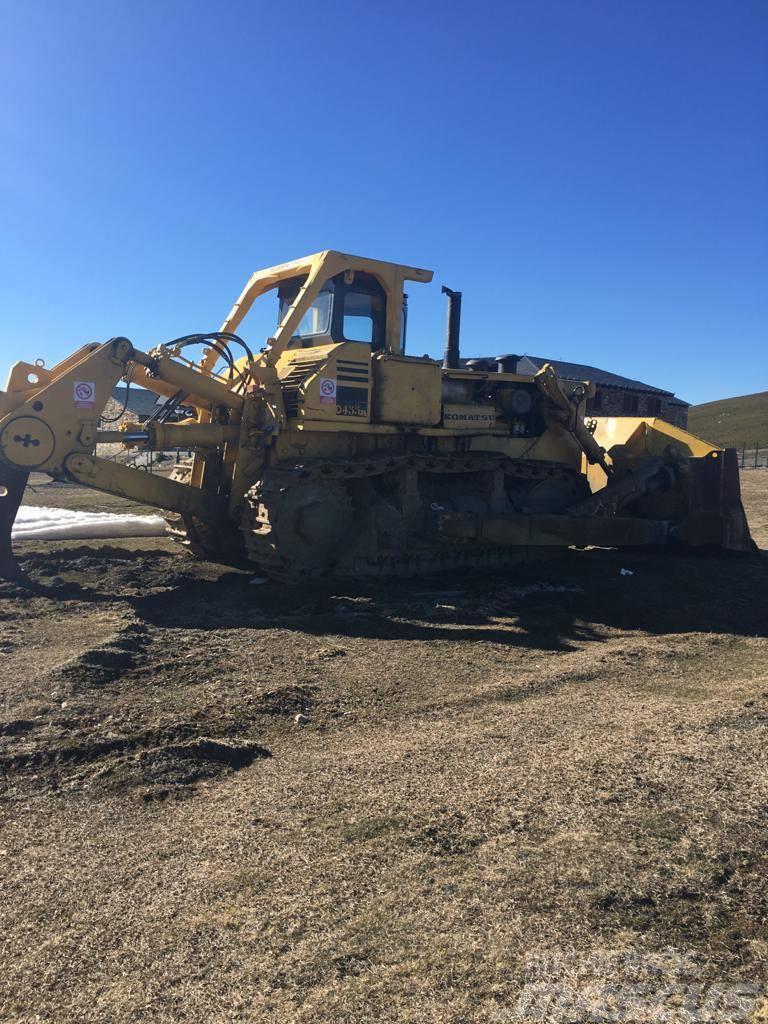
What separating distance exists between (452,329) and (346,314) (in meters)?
2.06

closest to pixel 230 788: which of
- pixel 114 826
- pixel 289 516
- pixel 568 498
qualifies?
pixel 114 826

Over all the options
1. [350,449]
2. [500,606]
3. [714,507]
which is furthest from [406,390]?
[714,507]

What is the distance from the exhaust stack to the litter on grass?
5373 millimetres

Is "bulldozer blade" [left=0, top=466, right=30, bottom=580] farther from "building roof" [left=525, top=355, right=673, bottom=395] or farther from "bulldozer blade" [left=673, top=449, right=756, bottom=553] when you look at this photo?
"building roof" [left=525, top=355, right=673, bottom=395]

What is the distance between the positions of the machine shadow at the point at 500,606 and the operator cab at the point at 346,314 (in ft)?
10.1

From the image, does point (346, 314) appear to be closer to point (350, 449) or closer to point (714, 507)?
point (350, 449)

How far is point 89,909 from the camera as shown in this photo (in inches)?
116

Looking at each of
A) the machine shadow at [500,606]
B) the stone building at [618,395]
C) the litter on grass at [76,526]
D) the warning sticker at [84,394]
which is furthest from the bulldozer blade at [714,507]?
the stone building at [618,395]

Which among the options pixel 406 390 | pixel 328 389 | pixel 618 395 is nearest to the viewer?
pixel 328 389

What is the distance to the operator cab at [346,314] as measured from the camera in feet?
32.5

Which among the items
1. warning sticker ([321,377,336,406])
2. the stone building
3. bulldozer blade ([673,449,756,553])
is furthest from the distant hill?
warning sticker ([321,377,336,406])

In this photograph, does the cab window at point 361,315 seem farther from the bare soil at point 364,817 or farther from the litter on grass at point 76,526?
the litter on grass at point 76,526

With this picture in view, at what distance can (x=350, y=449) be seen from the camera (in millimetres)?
9883

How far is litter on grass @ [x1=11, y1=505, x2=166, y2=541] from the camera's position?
1214cm
